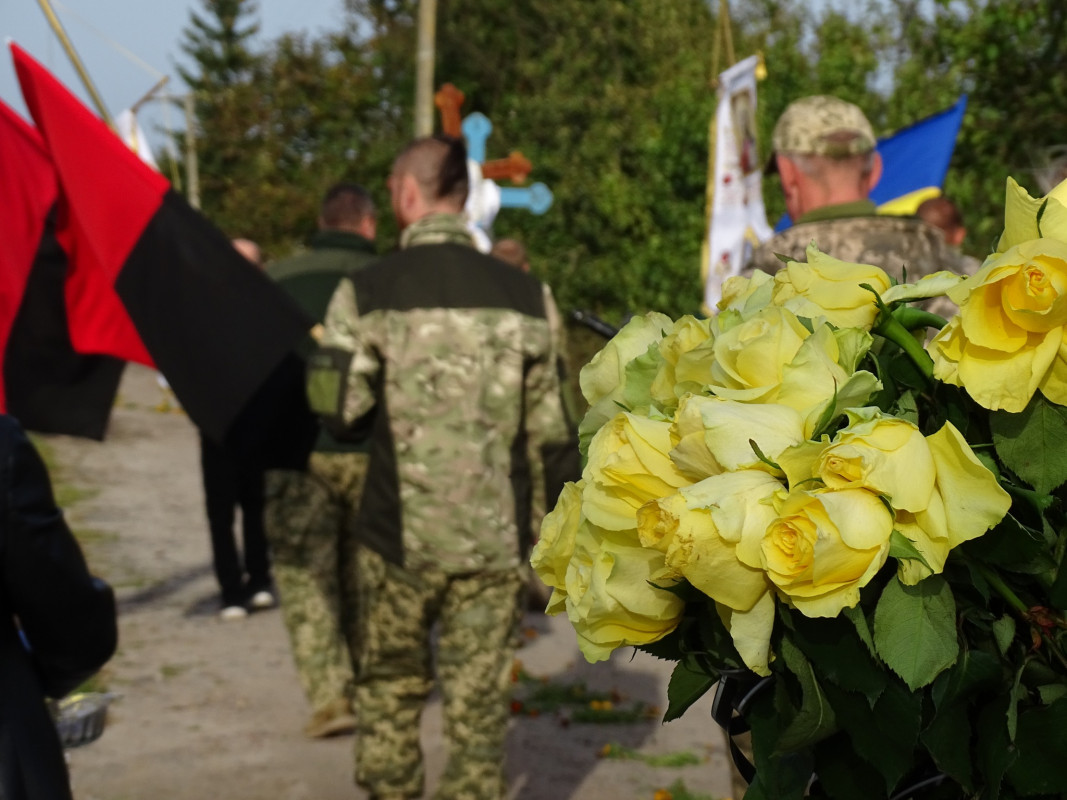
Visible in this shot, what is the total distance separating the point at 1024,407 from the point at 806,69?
1526 centimetres

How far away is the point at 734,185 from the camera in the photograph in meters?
8.32

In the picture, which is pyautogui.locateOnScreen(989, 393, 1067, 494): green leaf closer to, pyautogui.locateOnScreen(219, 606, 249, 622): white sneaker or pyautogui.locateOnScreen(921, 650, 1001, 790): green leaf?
pyautogui.locateOnScreen(921, 650, 1001, 790): green leaf

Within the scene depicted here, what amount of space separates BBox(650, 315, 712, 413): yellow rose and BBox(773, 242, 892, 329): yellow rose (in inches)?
3.9

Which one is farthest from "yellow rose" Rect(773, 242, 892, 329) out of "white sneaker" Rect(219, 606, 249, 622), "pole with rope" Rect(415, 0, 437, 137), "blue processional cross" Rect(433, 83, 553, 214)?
"pole with rope" Rect(415, 0, 437, 137)

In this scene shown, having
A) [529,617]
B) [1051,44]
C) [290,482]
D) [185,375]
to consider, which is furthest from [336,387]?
[1051,44]

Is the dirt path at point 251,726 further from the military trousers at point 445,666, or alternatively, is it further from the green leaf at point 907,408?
the green leaf at point 907,408

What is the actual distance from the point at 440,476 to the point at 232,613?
14.1 ft

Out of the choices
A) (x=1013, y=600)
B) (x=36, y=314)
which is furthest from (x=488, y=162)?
(x=1013, y=600)

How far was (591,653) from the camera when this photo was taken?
1.38 meters

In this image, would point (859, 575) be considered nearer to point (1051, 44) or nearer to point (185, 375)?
point (185, 375)

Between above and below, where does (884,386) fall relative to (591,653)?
above

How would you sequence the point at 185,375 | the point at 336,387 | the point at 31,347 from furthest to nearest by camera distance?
the point at 31,347 → the point at 185,375 → the point at 336,387

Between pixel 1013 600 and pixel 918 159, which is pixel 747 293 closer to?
pixel 1013 600

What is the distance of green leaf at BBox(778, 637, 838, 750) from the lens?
1.23 m
